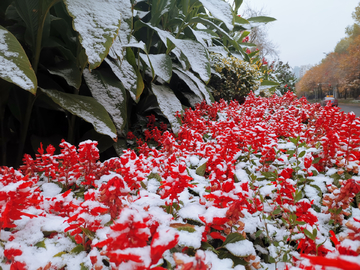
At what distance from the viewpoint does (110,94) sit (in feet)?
4.90

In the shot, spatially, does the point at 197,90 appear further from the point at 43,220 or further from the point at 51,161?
the point at 43,220

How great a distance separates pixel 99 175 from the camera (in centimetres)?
102

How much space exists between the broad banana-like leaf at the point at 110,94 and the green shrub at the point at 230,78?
2170mm

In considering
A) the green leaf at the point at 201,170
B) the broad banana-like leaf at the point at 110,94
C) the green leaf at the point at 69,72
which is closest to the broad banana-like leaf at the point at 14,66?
the green leaf at the point at 69,72

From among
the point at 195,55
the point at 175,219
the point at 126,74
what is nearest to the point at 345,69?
the point at 195,55

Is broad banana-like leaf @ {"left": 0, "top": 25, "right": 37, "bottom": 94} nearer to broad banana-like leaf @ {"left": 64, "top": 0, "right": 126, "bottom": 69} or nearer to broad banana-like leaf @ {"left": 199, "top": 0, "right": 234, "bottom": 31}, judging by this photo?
broad banana-like leaf @ {"left": 64, "top": 0, "right": 126, "bottom": 69}

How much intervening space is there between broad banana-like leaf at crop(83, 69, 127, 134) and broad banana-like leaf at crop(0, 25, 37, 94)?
1.65 ft

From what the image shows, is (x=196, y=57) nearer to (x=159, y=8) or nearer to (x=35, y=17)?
(x=159, y=8)

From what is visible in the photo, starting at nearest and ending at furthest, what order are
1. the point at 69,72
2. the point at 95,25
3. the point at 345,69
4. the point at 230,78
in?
1. the point at 95,25
2. the point at 69,72
3. the point at 230,78
4. the point at 345,69

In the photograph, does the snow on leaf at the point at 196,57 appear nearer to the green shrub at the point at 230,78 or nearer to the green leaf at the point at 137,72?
the green leaf at the point at 137,72

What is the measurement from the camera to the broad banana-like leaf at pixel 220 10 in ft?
5.76

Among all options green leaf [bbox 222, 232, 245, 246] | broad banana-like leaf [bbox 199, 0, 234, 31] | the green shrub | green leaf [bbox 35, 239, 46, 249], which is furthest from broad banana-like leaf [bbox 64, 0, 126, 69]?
the green shrub

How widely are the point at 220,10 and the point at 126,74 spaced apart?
1.01 metres

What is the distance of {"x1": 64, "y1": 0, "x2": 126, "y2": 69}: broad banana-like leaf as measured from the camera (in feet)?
3.14
